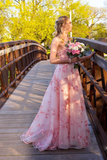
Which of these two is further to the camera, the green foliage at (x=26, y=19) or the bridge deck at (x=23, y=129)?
the green foliage at (x=26, y=19)

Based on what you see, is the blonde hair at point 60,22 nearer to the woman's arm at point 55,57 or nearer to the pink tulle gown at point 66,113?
the woman's arm at point 55,57

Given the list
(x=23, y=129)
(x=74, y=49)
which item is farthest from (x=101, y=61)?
(x=23, y=129)

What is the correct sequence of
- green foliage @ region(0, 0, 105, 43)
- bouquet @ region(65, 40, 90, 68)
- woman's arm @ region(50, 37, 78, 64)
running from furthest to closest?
green foliage @ region(0, 0, 105, 43)
woman's arm @ region(50, 37, 78, 64)
bouquet @ region(65, 40, 90, 68)

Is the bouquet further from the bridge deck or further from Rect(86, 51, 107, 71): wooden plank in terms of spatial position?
the bridge deck

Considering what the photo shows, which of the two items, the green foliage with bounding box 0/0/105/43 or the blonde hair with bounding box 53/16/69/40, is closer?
the blonde hair with bounding box 53/16/69/40

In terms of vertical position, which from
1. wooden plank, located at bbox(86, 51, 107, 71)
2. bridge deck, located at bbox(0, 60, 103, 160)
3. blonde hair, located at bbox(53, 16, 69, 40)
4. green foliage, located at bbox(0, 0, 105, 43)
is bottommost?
bridge deck, located at bbox(0, 60, 103, 160)

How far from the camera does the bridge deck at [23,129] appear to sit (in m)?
2.72

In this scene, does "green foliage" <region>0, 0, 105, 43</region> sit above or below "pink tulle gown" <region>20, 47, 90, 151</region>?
above

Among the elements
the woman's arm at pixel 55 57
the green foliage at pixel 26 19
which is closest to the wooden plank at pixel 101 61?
the woman's arm at pixel 55 57

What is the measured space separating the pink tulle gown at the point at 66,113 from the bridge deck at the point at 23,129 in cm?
12

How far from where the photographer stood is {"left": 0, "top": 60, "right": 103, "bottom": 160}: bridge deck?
107 inches

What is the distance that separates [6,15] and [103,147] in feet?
57.0

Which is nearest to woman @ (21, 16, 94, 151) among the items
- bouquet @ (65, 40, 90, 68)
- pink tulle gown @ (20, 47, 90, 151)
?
pink tulle gown @ (20, 47, 90, 151)

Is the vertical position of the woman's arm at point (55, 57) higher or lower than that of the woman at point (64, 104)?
higher
